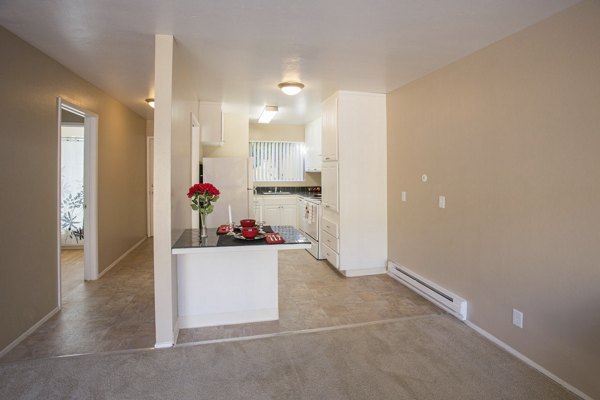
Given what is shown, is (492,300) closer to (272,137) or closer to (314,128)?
(314,128)

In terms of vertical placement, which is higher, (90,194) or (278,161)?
(278,161)

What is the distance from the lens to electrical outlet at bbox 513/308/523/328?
2369 millimetres

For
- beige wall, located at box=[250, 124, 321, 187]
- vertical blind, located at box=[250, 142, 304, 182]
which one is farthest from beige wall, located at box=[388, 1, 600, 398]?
vertical blind, located at box=[250, 142, 304, 182]

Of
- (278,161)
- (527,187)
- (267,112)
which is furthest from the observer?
(278,161)

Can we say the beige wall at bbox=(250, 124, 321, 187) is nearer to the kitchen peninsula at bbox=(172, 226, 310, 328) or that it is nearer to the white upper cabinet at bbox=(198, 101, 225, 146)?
the white upper cabinet at bbox=(198, 101, 225, 146)

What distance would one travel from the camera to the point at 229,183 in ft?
16.3

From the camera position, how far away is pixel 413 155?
3686 millimetres

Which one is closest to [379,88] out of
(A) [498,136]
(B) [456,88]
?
(B) [456,88]

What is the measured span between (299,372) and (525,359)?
1.57m

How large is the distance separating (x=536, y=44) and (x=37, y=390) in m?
3.83

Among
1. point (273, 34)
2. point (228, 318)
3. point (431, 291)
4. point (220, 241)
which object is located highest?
point (273, 34)

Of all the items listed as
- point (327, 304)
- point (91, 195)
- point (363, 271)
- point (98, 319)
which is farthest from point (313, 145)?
point (98, 319)

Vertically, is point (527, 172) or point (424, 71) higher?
point (424, 71)

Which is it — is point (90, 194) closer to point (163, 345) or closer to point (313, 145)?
point (163, 345)
